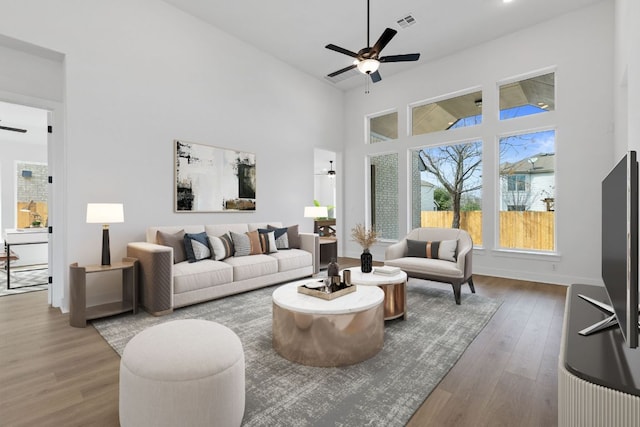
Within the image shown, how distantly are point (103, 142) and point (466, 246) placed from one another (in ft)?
15.4

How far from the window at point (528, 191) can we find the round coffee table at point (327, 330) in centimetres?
401

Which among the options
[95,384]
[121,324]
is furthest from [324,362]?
[121,324]

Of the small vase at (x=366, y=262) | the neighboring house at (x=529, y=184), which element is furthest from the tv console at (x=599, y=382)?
the neighboring house at (x=529, y=184)

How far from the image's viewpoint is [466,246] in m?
4.02

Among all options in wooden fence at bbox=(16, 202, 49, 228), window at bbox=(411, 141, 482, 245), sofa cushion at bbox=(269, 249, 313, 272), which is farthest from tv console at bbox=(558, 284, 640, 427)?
wooden fence at bbox=(16, 202, 49, 228)

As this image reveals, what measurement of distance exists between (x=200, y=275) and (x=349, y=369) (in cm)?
220

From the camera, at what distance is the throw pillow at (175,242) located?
151 inches

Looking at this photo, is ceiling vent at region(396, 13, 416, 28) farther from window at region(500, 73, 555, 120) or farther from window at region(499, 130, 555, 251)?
window at region(499, 130, 555, 251)

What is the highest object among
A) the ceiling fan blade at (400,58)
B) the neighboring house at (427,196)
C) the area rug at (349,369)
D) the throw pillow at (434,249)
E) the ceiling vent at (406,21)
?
the ceiling vent at (406,21)

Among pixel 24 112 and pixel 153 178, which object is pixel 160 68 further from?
pixel 24 112

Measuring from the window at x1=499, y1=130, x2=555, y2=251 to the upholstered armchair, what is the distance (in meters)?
1.64

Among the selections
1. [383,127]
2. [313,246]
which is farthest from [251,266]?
[383,127]

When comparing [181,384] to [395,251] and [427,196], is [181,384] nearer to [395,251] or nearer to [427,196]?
[395,251]

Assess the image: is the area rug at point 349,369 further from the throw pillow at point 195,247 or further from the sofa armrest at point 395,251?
the sofa armrest at point 395,251
